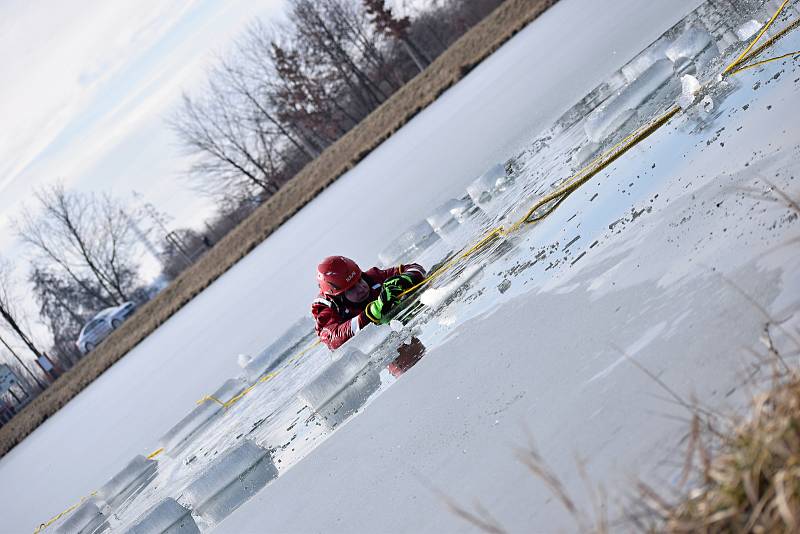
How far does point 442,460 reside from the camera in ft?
10.9

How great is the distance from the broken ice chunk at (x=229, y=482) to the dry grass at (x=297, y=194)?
1275 centimetres

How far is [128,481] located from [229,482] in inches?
100

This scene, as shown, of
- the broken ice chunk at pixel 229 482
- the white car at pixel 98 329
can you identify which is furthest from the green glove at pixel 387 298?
the white car at pixel 98 329

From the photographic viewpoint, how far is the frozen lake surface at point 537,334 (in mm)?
2777

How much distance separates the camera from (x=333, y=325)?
642 cm

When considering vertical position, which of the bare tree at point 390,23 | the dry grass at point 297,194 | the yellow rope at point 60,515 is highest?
the bare tree at point 390,23

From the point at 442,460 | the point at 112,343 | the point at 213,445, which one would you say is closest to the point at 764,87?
the point at 442,460

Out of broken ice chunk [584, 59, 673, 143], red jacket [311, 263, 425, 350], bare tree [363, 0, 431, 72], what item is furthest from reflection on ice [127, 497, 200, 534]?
bare tree [363, 0, 431, 72]

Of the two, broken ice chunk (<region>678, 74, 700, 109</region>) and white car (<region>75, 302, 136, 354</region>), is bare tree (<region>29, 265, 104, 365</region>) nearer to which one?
white car (<region>75, 302, 136, 354</region>)

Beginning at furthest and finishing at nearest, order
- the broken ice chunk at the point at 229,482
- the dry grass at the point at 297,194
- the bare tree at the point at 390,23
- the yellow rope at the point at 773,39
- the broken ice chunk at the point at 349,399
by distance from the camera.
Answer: the bare tree at the point at 390,23 → the dry grass at the point at 297,194 → the yellow rope at the point at 773,39 → the broken ice chunk at the point at 349,399 → the broken ice chunk at the point at 229,482

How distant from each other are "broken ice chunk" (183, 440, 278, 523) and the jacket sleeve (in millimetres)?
1327

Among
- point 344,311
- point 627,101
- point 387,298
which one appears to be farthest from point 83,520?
point 627,101

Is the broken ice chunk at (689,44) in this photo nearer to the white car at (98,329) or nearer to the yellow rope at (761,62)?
the yellow rope at (761,62)

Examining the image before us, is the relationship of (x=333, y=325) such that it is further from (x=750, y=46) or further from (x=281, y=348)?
(x=750, y=46)
